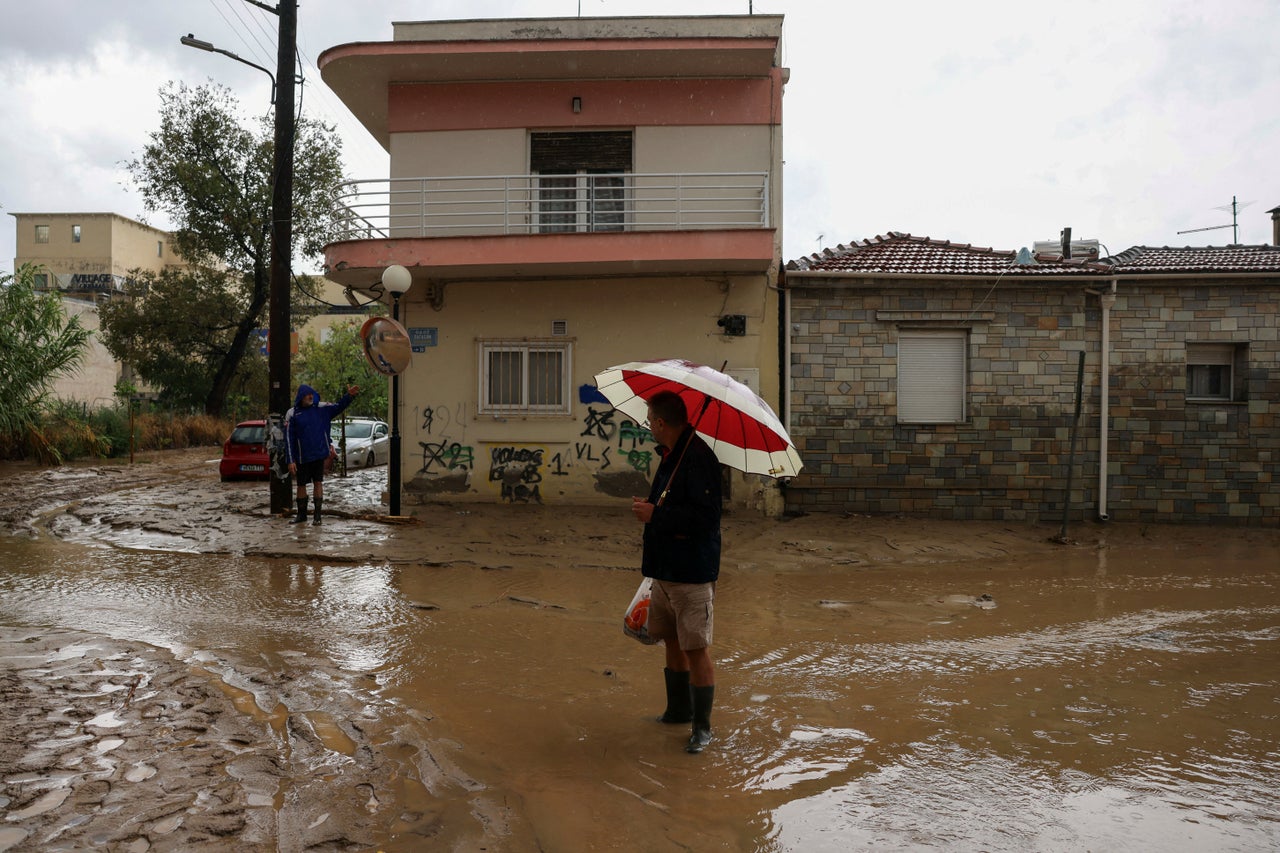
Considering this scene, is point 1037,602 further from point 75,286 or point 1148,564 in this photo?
point 75,286

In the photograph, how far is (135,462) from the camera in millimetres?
19891

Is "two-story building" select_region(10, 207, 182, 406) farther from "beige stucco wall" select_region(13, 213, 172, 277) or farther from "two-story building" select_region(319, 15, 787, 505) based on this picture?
"two-story building" select_region(319, 15, 787, 505)

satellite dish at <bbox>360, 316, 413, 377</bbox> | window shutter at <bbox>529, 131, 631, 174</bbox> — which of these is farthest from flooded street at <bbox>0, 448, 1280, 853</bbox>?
window shutter at <bbox>529, 131, 631, 174</bbox>

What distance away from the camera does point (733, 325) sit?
1217cm

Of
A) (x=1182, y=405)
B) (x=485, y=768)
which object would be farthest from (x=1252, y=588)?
(x=485, y=768)

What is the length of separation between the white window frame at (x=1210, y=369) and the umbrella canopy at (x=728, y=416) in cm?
1052

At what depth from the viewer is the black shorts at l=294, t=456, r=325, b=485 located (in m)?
10.6

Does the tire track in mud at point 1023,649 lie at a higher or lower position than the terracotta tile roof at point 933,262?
lower

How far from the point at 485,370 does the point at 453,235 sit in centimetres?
196

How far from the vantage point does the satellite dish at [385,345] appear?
10.2 metres

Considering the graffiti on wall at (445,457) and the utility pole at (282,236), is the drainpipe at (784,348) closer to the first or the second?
the graffiti on wall at (445,457)

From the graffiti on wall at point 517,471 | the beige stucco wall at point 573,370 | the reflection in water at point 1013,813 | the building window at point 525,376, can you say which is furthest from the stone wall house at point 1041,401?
the reflection in water at point 1013,813

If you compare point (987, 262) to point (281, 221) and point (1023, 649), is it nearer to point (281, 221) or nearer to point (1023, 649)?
point (1023, 649)

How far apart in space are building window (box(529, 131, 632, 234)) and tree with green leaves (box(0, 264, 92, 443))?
11.1 metres
